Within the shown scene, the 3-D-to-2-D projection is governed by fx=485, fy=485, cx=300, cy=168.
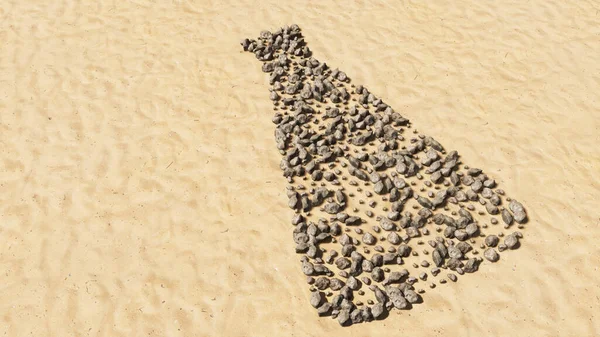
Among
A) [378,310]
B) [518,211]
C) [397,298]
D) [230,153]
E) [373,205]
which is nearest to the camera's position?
[378,310]

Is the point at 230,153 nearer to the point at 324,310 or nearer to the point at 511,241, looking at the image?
the point at 324,310

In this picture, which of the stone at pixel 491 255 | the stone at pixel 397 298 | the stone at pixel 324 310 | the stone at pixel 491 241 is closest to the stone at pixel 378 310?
the stone at pixel 397 298

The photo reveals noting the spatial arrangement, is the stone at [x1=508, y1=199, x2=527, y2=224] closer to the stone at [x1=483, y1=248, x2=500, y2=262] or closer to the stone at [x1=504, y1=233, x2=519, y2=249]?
the stone at [x1=504, y1=233, x2=519, y2=249]

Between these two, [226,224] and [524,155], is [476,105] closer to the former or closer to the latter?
[524,155]

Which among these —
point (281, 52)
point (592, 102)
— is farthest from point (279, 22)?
point (592, 102)

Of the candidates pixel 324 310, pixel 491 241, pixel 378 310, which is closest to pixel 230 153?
pixel 324 310
